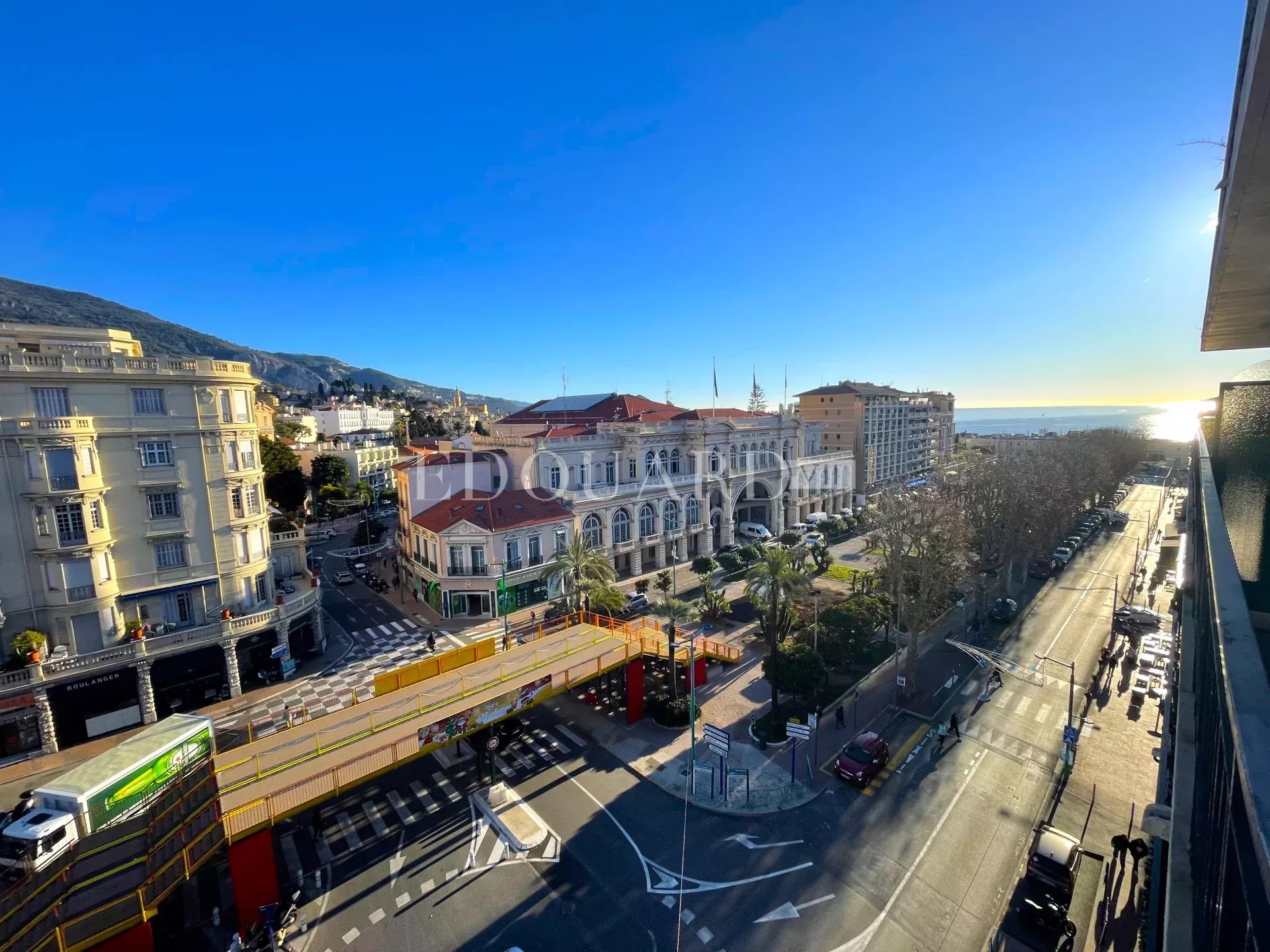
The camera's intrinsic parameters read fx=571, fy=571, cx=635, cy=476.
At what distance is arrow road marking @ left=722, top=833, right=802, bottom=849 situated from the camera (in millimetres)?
19141

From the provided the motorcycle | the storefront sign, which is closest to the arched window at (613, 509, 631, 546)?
the storefront sign

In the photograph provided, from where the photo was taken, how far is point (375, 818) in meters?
21.1

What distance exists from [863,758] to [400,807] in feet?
58.9

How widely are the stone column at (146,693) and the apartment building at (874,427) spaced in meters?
75.7

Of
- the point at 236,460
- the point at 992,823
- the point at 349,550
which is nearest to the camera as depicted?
the point at 992,823

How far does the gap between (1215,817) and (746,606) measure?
37.9 m

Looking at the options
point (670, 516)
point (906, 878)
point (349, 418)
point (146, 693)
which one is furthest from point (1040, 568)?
point (349, 418)

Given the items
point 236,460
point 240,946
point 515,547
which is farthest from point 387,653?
point 240,946

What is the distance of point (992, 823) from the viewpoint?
64.9ft

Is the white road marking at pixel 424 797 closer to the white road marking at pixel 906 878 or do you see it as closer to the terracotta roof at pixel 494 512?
the white road marking at pixel 906 878

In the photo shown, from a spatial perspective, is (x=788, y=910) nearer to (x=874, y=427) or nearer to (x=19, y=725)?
(x=19, y=725)

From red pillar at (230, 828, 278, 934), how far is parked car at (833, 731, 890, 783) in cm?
1940

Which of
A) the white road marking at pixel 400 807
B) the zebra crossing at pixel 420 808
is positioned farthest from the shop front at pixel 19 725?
the white road marking at pixel 400 807

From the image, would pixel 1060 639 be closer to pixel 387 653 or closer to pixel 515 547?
pixel 515 547
